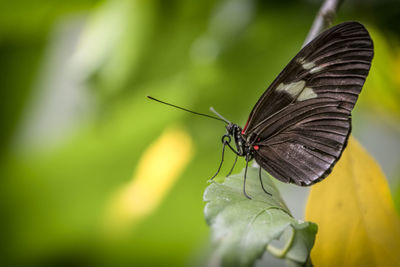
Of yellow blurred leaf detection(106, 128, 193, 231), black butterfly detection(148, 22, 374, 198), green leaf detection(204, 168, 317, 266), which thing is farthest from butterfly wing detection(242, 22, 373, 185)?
yellow blurred leaf detection(106, 128, 193, 231)

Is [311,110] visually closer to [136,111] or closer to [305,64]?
[305,64]

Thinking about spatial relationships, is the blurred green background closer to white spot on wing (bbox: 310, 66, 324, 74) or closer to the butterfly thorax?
the butterfly thorax

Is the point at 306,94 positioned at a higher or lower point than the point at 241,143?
higher

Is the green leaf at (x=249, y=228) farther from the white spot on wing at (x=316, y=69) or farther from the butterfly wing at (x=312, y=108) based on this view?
the white spot on wing at (x=316, y=69)

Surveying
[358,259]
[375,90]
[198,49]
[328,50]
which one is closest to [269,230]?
[358,259]

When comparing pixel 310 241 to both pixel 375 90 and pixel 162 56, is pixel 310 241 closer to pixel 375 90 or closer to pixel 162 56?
pixel 375 90

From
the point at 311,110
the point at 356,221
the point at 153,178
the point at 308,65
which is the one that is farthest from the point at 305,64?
the point at 153,178
